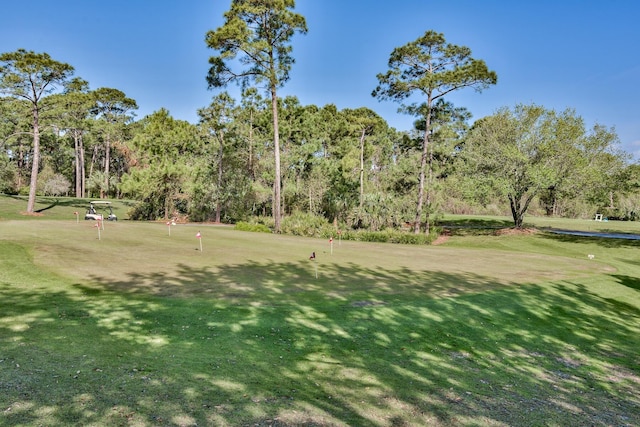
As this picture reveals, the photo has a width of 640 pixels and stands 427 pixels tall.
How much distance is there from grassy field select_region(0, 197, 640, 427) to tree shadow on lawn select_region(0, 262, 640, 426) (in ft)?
0.11

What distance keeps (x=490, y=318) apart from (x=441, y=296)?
158 centimetres

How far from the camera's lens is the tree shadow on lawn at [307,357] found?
4441 mm

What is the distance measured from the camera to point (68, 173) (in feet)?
230

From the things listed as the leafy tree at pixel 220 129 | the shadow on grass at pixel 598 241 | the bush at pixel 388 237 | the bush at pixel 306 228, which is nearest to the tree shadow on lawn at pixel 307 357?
the bush at pixel 388 237

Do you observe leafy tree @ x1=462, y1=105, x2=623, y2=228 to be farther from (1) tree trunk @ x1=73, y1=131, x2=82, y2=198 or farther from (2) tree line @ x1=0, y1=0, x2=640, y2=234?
(1) tree trunk @ x1=73, y1=131, x2=82, y2=198

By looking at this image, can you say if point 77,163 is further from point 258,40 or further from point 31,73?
point 258,40

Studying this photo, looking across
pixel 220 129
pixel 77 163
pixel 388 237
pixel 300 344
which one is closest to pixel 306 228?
pixel 388 237

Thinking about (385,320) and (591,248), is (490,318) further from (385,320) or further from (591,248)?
(591,248)

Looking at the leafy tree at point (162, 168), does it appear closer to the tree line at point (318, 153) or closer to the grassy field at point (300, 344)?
the tree line at point (318, 153)

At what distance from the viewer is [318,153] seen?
47875 millimetres

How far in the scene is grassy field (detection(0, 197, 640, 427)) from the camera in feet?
14.9

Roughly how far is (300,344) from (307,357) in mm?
549

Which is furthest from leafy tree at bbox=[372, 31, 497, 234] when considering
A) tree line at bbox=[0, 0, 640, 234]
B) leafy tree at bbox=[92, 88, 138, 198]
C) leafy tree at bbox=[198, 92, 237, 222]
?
leafy tree at bbox=[92, 88, 138, 198]

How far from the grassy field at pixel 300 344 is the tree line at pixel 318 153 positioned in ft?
57.9
